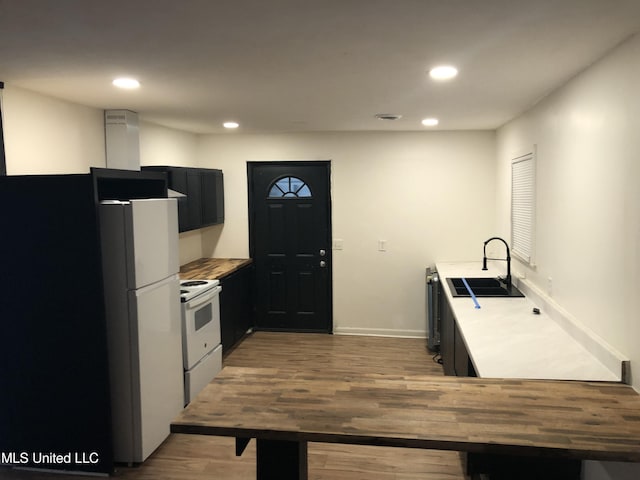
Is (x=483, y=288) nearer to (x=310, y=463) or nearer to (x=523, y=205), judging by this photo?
(x=523, y=205)

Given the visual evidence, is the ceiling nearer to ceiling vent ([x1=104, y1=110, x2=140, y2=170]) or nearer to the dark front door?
ceiling vent ([x1=104, y1=110, x2=140, y2=170])

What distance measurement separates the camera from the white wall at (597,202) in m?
2.15

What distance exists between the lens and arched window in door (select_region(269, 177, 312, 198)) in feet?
20.0

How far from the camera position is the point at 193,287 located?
4.29m

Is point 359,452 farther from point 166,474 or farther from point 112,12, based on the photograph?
Answer: point 112,12

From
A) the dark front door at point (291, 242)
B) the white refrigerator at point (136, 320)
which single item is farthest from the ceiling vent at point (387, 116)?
the white refrigerator at point (136, 320)

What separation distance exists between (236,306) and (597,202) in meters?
3.99

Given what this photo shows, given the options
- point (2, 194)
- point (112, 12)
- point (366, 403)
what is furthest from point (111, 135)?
point (366, 403)

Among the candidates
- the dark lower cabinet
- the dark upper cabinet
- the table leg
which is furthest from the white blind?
the dark upper cabinet

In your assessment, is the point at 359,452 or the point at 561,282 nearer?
the point at 561,282

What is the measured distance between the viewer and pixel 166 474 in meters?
3.17

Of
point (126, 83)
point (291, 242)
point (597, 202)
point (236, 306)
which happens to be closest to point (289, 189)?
point (291, 242)

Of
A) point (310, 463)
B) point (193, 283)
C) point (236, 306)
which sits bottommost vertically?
point (310, 463)

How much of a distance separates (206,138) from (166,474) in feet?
13.5
